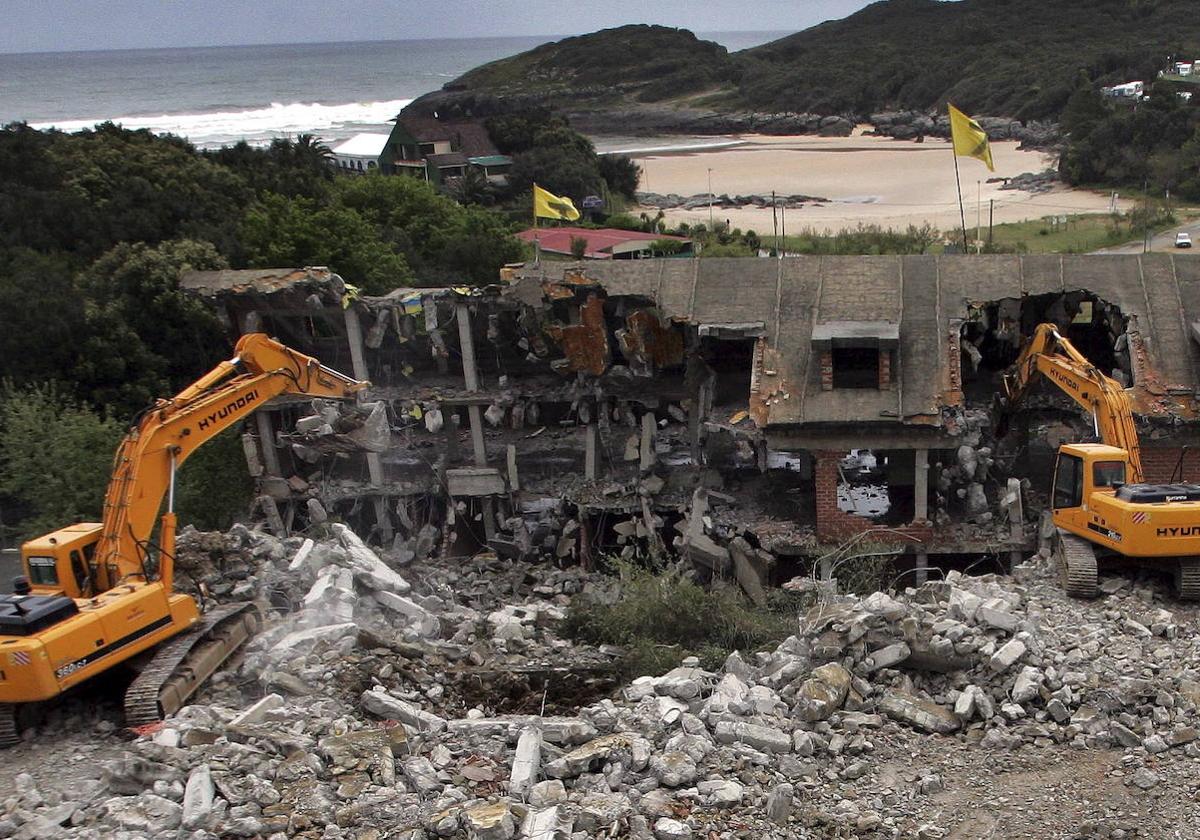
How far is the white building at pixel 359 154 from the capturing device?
63744 millimetres

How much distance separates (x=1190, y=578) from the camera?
13.1 m

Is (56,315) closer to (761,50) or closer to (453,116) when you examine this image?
(453,116)

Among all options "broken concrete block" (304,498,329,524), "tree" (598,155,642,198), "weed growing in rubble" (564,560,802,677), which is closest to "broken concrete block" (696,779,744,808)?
"weed growing in rubble" (564,560,802,677)

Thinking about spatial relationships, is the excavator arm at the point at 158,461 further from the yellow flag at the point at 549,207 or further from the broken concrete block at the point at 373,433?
the yellow flag at the point at 549,207

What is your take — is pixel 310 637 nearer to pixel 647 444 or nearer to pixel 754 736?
pixel 754 736

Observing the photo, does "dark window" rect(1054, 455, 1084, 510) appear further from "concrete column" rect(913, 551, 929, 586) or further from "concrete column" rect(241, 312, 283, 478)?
"concrete column" rect(241, 312, 283, 478)

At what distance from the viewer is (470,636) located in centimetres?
1453

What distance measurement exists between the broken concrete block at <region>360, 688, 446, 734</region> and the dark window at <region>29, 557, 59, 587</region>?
12.5ft

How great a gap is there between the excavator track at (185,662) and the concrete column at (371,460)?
7.42m

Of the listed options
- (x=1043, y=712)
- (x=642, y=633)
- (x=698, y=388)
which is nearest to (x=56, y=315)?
(x=698, y=388)

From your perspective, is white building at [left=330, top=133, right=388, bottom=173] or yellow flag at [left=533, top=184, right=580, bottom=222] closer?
yellow flag at [left=533, top=184, right=580, bottom=222]

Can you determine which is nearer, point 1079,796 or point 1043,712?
point 1079,796

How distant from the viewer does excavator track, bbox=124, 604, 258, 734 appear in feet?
36.3

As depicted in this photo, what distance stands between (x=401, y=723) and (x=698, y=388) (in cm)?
1106
